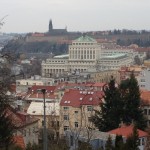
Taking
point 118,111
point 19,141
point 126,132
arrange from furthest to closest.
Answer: point 118,111 < point 126,132 < point 19,141

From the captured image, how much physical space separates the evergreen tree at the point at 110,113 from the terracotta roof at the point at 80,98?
7.19 metres

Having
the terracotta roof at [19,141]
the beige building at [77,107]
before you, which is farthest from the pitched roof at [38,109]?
the terracotta roof at [19,141]

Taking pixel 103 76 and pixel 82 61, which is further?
pixel 82 61

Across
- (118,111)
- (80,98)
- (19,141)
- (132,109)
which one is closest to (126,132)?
(118,111)

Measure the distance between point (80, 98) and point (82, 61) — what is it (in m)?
62.1

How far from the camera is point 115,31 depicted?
192 metres

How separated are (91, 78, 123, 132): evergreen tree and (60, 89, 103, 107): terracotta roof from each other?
7.19 m

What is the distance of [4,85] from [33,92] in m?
35.6

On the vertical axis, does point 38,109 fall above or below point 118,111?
below

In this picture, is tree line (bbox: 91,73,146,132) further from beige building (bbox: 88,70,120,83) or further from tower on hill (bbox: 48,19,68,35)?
tower on hill (bbox: 48,19,68,35)

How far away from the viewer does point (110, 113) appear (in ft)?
93.2

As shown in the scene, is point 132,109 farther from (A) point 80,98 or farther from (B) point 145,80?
(B) point 145,80

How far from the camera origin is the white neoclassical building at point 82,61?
9394 centimetres

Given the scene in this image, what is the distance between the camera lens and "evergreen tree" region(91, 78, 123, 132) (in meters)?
28.3
